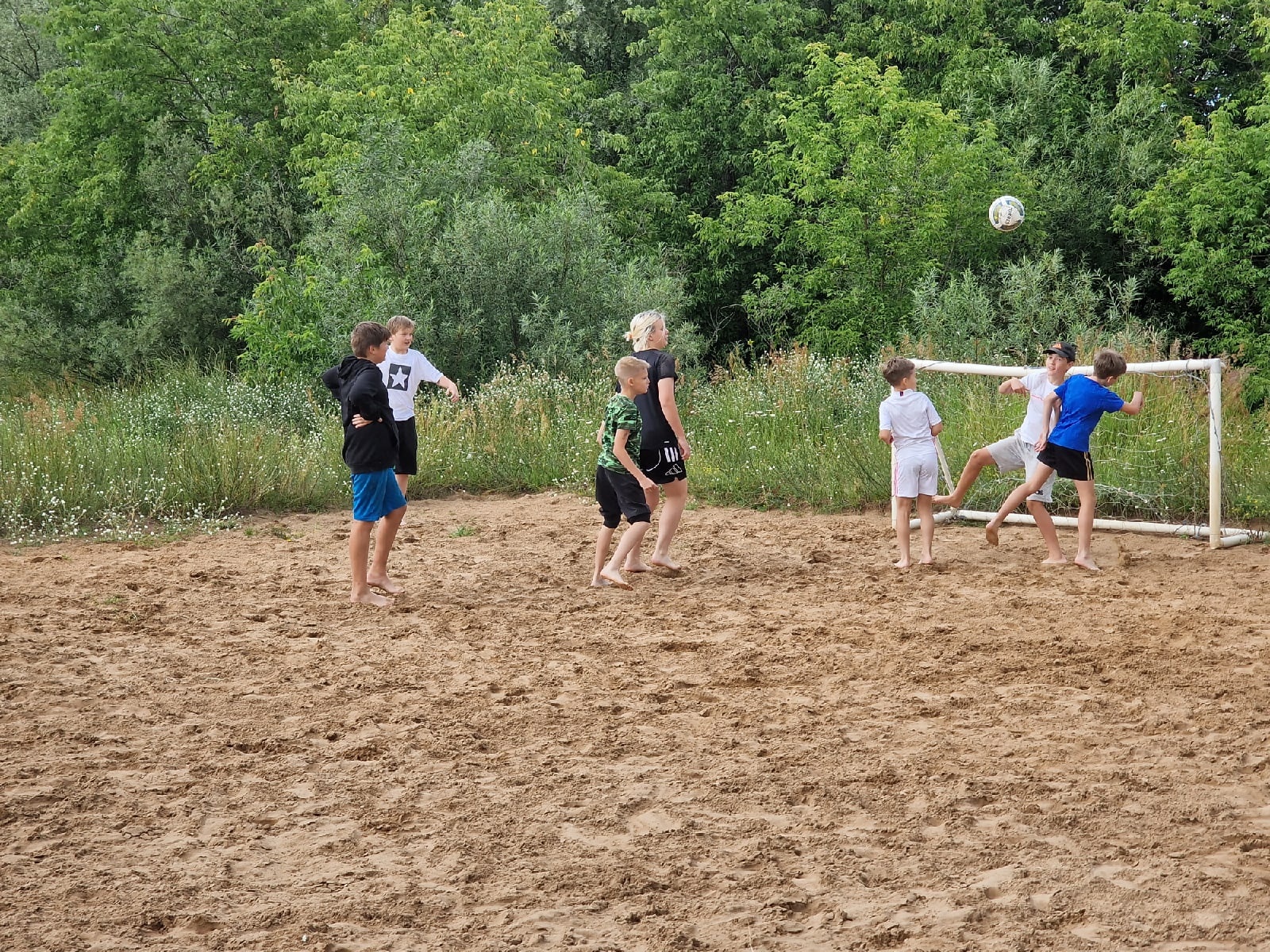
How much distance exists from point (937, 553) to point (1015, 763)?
473 centimetres

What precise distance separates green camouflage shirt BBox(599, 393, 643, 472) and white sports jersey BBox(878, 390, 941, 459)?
1.78 metres

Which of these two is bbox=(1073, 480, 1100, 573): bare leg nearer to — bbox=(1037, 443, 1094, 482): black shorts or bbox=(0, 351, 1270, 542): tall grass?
bbox=(1037, 443, 1094, 482): black shorts

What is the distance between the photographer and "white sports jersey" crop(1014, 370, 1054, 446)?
9.35 m

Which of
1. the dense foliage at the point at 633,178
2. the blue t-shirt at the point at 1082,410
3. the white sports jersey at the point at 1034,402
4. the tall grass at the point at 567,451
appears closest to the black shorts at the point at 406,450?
the tall grass at the point at 567,451

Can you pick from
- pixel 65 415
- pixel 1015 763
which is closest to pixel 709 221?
pixel 65 415

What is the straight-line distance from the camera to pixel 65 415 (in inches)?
533

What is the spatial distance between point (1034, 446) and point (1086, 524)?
649 mm

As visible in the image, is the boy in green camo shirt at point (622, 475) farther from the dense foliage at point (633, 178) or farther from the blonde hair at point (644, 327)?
the dense foliage at point (633, 178)

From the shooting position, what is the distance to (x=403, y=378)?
10.5 meters

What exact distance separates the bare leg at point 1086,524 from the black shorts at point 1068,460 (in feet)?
0.22

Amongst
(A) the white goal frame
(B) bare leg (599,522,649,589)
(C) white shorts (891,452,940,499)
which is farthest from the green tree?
(B) bare leg (599,522,649,589)

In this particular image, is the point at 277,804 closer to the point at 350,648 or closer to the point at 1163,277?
the point at 350,648

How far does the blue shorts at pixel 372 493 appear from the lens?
838 centimetres

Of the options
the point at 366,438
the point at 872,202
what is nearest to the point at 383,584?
the point at 366,438
